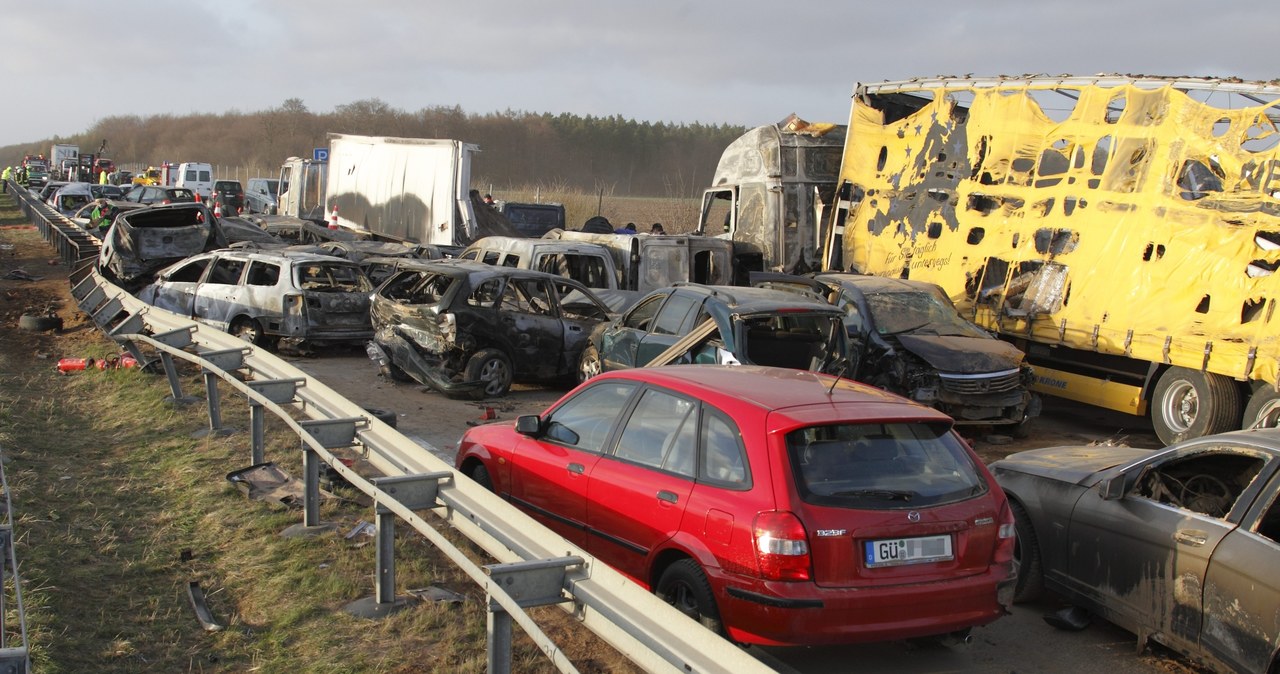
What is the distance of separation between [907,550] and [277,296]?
1132 cm

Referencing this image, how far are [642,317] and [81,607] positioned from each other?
6.72 meters

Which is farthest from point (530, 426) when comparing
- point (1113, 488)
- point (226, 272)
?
point (226, 272)

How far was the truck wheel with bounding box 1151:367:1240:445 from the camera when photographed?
1101 centimetres

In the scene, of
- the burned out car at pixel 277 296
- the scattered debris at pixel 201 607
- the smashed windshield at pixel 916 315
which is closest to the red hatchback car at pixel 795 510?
the scattered debris at pixel 201 607

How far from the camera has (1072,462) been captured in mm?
6832

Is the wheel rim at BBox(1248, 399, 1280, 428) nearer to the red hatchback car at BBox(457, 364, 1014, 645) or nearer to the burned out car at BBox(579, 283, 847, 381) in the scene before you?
the burned out car at BBox(579, 283, 847, 381)

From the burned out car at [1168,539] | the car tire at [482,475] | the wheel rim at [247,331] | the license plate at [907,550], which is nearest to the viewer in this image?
the license plate at [907,550]

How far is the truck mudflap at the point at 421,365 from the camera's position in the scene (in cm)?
1238

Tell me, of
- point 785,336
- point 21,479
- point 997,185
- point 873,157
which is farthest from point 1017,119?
point 21,479

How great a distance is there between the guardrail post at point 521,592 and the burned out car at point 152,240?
Answer: 15756mm

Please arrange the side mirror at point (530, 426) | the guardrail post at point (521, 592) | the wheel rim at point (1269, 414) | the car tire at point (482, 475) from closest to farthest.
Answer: the guardrail post at point (521, 592), the side mirror at point (530, 426), the car tire at point (482, 475), the wheel rim at point (1269, 414)

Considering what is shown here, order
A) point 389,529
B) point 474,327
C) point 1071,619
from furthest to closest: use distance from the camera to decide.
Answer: point 474,327
point 1071,619
point 389,529

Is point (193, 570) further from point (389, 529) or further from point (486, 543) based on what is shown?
point (486, 543)

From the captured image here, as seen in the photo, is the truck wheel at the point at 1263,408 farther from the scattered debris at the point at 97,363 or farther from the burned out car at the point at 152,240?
the burned out car at the point at 152,240
